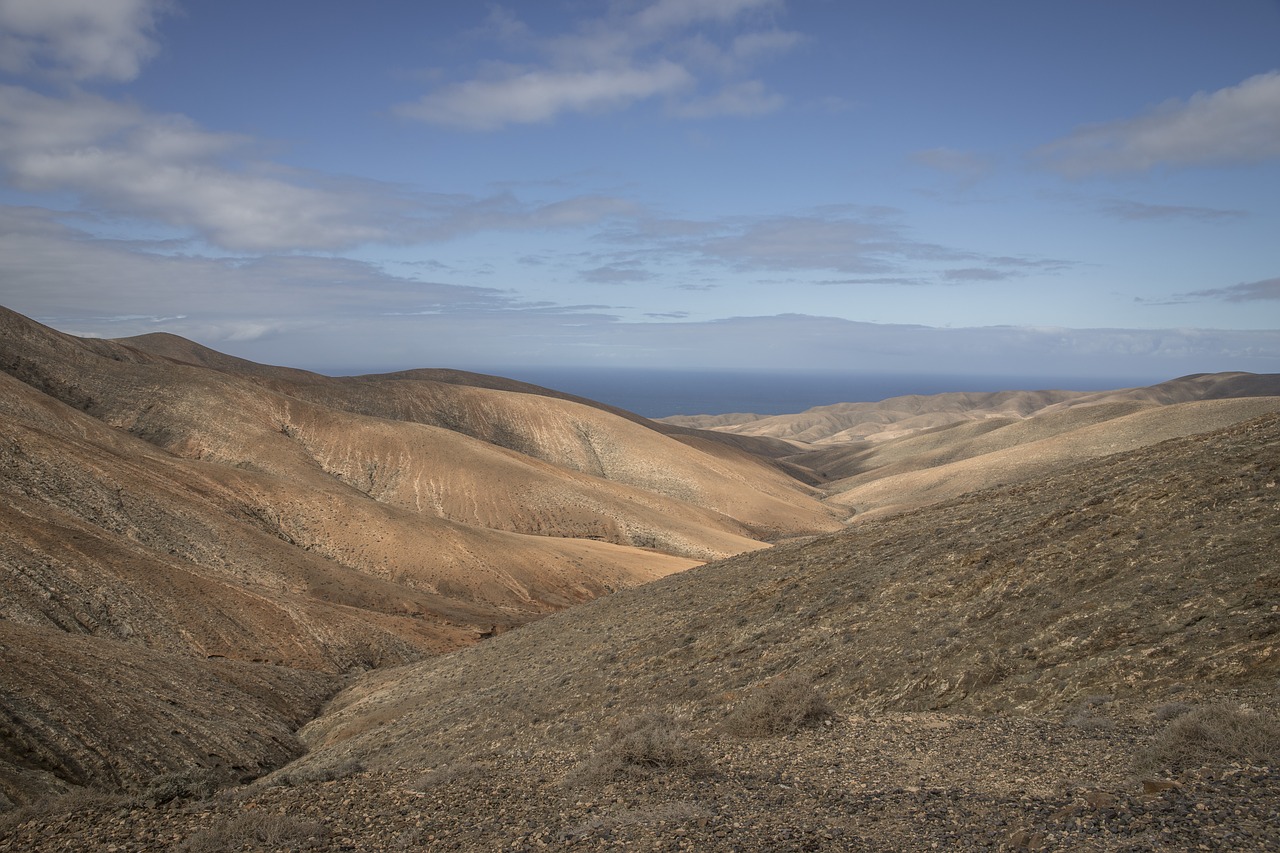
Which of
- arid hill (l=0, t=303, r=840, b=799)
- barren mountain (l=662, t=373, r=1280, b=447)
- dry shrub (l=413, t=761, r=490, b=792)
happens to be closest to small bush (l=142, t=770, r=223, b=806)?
dry shrub (l=413, t=761, r=490, b=792)

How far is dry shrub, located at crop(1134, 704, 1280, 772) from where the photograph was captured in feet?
23.4

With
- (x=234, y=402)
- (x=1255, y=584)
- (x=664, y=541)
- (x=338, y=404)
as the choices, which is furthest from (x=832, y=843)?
(x=338, y=404)

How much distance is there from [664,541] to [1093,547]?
3612 centimetres

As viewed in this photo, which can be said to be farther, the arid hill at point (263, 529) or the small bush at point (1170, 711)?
the arid hill at point (263, 529)

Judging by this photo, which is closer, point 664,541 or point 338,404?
point 664,541

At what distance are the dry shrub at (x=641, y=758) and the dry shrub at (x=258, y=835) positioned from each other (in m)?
2.96

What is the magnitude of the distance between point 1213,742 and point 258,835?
30.0 ft

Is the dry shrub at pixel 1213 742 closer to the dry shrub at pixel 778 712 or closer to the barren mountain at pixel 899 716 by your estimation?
the barren mountain at pixel 899 716

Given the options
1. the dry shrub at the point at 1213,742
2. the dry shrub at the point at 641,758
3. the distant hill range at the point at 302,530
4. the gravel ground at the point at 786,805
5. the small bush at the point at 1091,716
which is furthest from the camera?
the distant hill range at the point at 302,530

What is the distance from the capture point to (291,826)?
8023 mm

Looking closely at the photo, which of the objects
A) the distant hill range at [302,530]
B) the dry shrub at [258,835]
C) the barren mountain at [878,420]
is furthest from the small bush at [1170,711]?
the barren mountain at [878,420]

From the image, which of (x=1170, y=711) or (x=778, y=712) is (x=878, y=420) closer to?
(x=778, y=712)

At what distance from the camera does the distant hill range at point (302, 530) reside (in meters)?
15.5

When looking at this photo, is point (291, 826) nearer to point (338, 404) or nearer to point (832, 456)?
point (338, 404)
